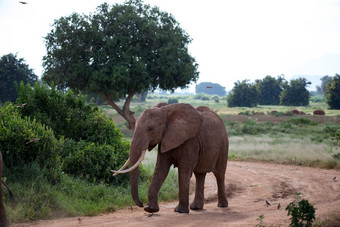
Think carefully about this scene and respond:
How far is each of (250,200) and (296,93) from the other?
85681mm

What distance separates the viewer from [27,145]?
10.0 meters

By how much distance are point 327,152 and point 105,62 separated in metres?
16.4

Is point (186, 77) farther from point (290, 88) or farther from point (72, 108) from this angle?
point (290, 88)

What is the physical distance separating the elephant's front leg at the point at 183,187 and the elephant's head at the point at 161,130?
68cm

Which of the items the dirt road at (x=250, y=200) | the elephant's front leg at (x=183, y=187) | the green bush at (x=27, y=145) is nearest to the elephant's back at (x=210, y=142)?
the elephant's front leg at (x=183, y=187)

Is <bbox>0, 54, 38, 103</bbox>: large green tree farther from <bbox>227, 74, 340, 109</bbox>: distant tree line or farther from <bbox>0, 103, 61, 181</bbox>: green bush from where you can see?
<bbox>227, 74, 340, 109</bbox>: distant tree line

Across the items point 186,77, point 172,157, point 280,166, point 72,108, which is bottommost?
point 280,166

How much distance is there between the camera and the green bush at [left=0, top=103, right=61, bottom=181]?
9.72 m

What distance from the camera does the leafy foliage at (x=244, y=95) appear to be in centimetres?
8794

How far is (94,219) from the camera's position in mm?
8430

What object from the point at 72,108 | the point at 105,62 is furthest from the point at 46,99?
the point at 105,62

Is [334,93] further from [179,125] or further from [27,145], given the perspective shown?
[27,145]

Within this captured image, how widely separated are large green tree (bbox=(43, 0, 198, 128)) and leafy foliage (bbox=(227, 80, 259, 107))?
5862 cm

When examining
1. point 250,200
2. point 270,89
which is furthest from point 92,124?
point 270,89
